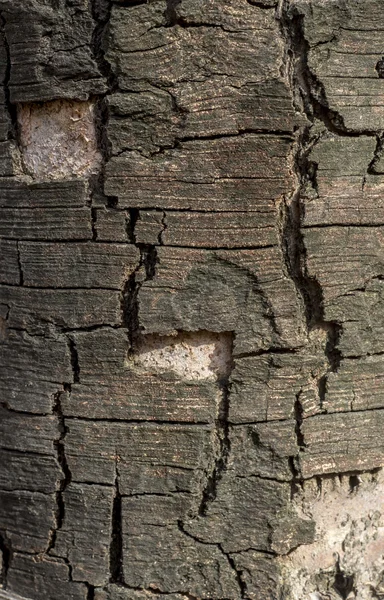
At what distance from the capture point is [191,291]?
2027 mm

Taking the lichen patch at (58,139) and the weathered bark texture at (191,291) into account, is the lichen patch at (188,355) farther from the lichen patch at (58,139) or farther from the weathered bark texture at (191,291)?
the lichen patch at (58,139)

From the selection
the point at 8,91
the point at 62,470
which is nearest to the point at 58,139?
the point at 8,91

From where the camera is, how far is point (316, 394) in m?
2.12

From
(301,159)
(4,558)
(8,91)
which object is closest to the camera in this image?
(301,159)

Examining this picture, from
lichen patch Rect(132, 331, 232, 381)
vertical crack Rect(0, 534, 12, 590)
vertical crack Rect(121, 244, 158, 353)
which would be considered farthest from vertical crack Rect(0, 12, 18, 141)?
vertical crack Rect(0, 534, 12, 590)

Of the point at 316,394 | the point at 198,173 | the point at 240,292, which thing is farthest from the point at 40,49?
the point at 316,394

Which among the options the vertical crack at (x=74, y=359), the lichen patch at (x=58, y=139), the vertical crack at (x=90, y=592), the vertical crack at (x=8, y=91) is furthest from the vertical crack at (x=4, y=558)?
the vertical crack at (x=8, y=91)

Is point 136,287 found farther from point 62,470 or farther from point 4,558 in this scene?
point 4,558

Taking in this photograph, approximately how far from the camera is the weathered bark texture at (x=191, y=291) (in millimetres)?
1963

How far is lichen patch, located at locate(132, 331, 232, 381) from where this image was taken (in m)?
2.11

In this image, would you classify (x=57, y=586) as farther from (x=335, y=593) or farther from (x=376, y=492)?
(x=376, y=492)

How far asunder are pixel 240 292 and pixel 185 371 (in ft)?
0.97

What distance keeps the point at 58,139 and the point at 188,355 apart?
2.41 feet

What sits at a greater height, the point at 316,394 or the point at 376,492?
the point at 316,394
